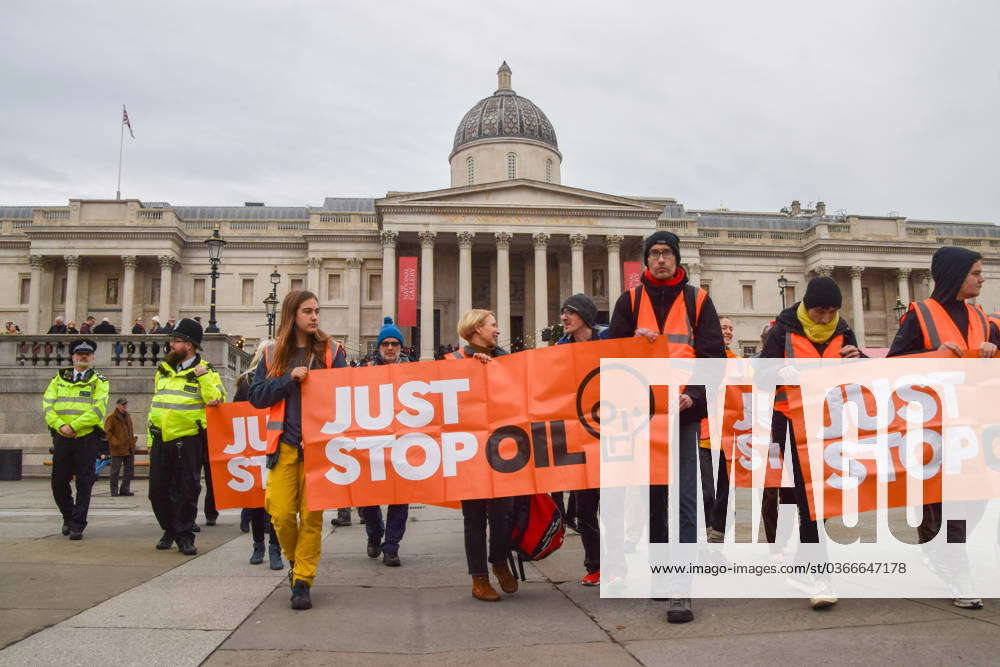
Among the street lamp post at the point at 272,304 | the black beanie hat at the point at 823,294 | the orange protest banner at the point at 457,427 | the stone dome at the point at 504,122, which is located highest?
the stone dome at the point at 504,122

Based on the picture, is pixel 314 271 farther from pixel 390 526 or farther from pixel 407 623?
pixel 407 623

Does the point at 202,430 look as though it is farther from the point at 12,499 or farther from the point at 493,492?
the point at 12,499

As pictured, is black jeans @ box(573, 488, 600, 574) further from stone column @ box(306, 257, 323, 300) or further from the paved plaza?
stone column @ box(306, 257, 323, 300)

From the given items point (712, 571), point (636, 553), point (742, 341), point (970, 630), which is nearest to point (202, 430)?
point (636, 553)

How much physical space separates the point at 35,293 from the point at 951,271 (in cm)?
5586

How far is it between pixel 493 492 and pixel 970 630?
2931 mm

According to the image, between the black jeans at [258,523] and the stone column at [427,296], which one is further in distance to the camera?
the stone column at [427,296]

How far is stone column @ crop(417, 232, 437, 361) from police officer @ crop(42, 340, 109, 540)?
36.8 metres

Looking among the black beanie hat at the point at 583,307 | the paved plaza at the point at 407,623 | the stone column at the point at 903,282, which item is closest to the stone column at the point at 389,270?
the stone column at the point at 903,282

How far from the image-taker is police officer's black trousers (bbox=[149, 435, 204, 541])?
7367 millimetres

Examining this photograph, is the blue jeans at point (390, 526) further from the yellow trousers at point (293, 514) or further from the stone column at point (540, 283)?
the stone column at point (540, 283)

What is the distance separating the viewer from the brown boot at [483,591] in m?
5.23

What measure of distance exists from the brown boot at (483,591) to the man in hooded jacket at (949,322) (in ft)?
10.0

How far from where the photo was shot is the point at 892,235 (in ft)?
182
